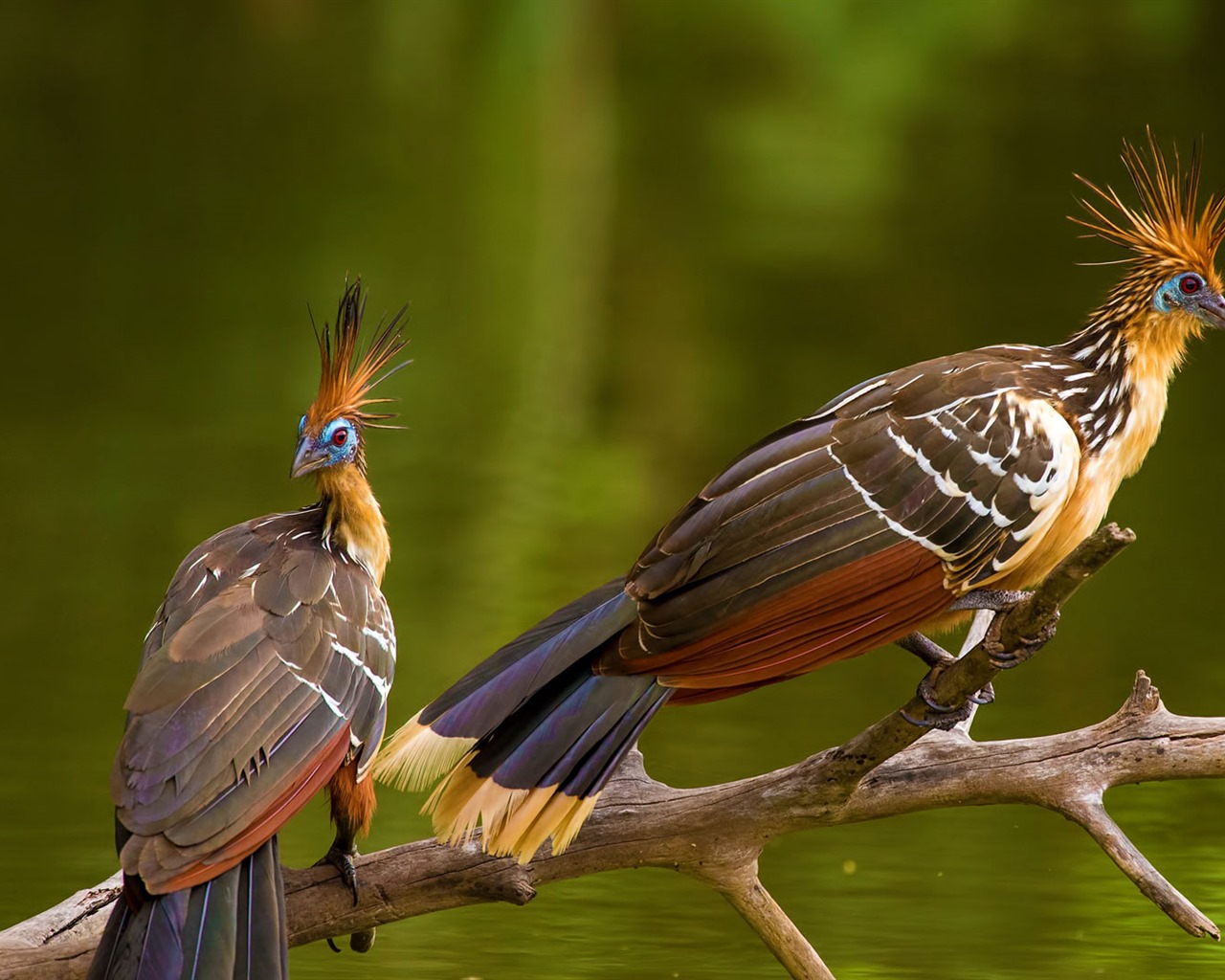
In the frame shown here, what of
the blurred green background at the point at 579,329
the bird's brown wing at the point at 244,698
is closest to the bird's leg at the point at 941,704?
the bird's brown wing at the point at 244,698

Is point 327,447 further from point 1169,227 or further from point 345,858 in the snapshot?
point 1169,227

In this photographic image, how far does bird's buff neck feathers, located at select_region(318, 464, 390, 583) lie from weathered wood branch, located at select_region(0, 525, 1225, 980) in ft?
2.66

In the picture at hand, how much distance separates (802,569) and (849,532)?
0.13 metres

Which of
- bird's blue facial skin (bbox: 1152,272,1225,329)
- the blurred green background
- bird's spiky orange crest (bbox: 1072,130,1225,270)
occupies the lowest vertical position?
the blurred green background

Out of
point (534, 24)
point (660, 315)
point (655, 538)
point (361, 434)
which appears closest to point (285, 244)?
point (660, 315)

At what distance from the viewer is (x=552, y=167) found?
60.6 ft

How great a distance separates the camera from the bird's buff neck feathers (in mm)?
4648

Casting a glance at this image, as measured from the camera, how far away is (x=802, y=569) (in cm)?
385

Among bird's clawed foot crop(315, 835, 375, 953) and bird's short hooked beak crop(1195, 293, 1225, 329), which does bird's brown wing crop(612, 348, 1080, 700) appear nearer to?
bird's short hooked beak crop(1195, 293, 1225, 329)

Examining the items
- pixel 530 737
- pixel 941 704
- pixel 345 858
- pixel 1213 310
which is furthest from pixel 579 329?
pixel 941 704

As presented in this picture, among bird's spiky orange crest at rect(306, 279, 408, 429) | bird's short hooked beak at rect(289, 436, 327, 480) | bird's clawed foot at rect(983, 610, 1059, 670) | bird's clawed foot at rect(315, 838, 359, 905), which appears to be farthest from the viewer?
bird's spiky orange crest at rect(306, 279, 408, 429)

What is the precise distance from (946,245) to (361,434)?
11.3 m

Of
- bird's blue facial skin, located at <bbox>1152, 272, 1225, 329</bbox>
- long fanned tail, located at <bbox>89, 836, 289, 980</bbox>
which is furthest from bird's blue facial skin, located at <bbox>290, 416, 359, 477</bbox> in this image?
bird's blue facial skin, located at <bbox>1152, 272, 1225, 329</bbox>

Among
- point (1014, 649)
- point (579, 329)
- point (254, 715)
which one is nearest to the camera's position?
point (1014, 649)
